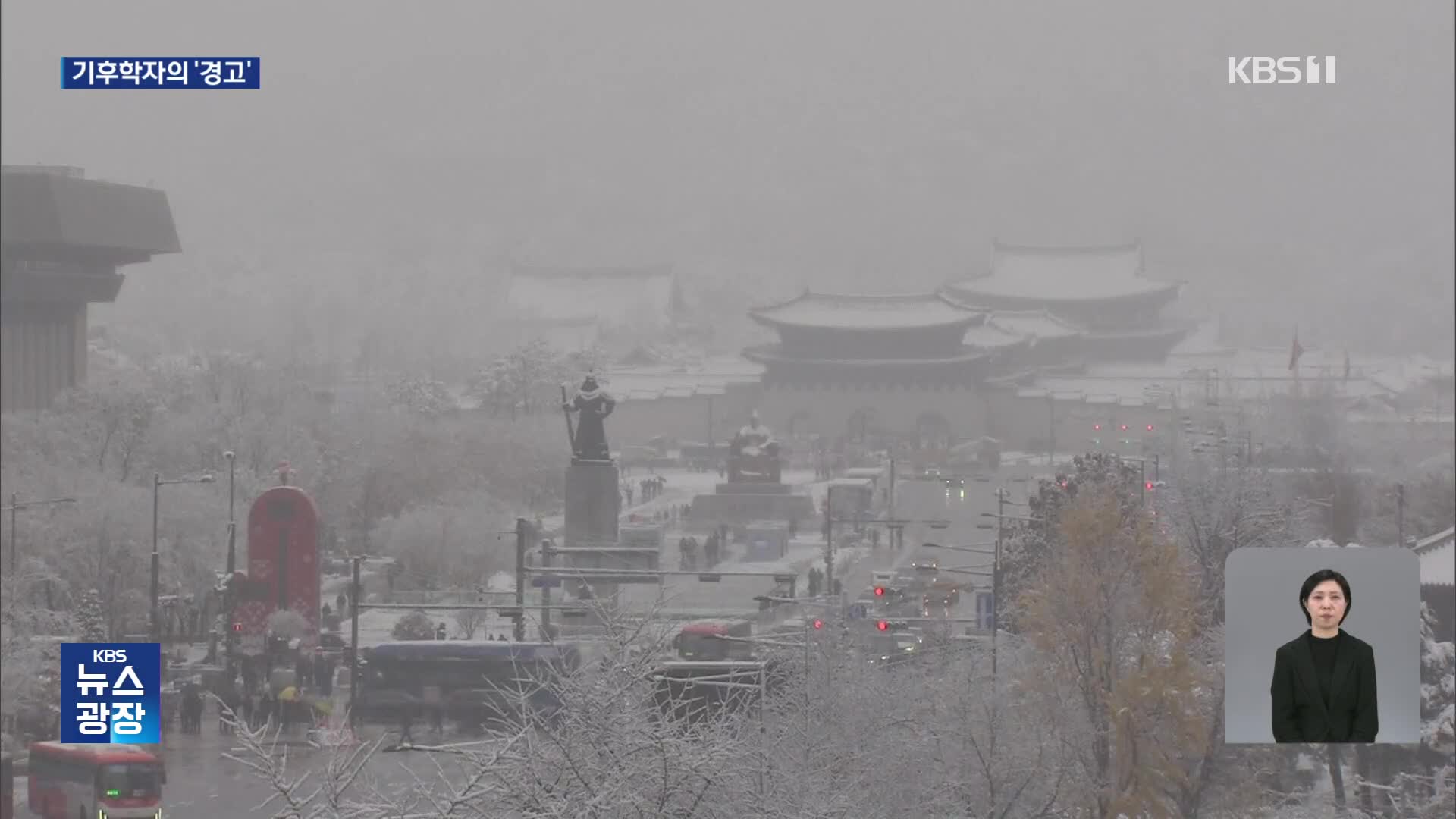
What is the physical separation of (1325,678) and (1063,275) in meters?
26.2

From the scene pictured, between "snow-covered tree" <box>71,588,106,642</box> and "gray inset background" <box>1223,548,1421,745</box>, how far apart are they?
670 centimetres

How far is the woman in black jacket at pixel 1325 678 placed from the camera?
106 inches

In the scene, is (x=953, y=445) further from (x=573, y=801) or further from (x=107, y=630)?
(x=573, y=801)

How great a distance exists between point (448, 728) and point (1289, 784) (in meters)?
3.11

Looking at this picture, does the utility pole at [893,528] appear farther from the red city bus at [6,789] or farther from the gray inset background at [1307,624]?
the gray inset background at [1307,624]

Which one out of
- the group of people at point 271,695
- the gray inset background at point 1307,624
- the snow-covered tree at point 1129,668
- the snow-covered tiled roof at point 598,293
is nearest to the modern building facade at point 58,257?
the group of people at point 271,695

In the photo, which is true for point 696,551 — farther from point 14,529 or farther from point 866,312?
point 866,312

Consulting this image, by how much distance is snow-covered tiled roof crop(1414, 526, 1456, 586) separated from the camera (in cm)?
830

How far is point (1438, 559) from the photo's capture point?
873cm

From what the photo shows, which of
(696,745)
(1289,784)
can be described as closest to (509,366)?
(1289,784)

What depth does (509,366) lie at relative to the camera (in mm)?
19375

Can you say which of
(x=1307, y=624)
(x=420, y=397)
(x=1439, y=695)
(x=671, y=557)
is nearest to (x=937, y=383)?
(x=420, y=397)

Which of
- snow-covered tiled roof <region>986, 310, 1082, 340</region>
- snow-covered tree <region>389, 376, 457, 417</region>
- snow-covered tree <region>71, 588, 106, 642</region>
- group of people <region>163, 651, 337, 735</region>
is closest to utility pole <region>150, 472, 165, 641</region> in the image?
snow-covered tree <region>71, 588, 106, 642</region>

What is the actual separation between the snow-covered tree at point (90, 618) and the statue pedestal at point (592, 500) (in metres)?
2.67
